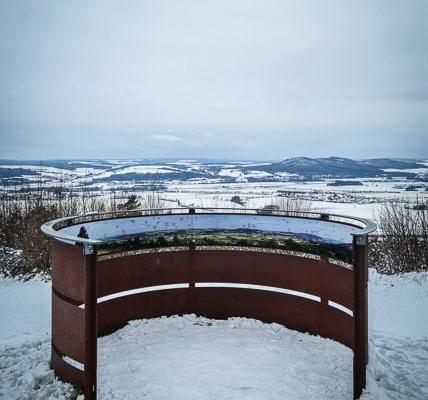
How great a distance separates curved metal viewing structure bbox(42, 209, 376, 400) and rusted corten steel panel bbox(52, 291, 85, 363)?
0.02 meters

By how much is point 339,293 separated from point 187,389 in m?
2.43

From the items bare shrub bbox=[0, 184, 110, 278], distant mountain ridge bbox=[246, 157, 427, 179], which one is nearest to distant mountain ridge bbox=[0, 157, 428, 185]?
distant mountain ridge bbox=[246, 157, 427, 179]

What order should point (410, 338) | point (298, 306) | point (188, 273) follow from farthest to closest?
point (188, 273)
point (298, 306)
point (410, 338)

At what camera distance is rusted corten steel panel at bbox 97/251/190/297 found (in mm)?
5613

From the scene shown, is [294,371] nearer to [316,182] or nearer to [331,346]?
[331,346]

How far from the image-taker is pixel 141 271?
19.9ft

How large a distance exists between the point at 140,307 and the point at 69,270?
96.3 inches

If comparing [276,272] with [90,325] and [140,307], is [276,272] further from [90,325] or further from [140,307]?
[90,325]

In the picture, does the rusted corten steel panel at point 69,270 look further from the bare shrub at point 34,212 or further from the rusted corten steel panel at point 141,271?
the bare shrub at point 34,212

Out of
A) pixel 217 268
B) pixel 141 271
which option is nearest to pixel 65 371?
Answer: pixel 141 271

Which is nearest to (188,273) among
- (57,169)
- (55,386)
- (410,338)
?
(55,386)

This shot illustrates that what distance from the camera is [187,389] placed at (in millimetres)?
3986

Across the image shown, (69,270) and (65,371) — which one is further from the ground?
(69,270)

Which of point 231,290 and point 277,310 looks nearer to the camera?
point 277,310
